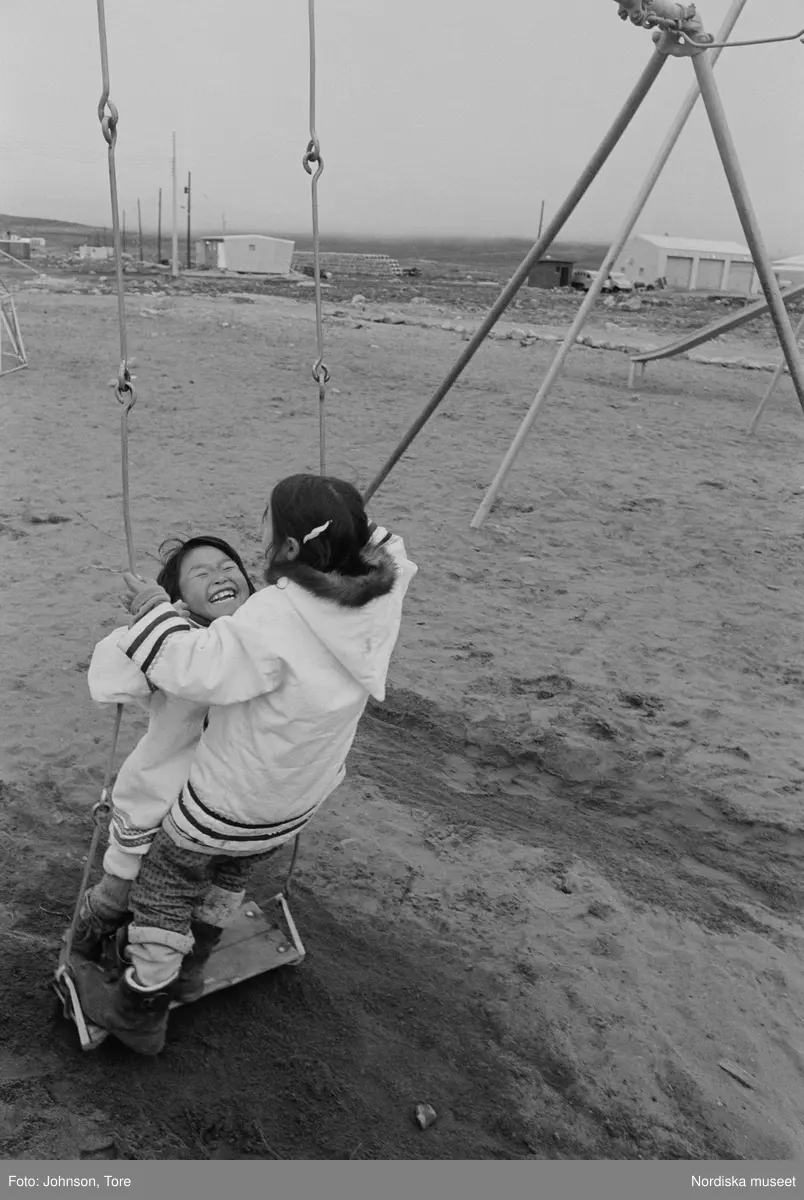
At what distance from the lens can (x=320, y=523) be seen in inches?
66.1

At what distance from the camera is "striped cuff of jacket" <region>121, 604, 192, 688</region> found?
64.8 inches

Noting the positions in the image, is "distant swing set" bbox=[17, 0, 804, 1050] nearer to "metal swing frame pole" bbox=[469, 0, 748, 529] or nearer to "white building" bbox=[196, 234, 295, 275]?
"metal swing frame pole" bbox=[469, 0, 748, 529]

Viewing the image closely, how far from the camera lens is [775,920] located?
2.81 metres

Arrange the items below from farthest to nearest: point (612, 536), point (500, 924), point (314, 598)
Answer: point (612, 536)
point (500, 924)
point (314, 598)

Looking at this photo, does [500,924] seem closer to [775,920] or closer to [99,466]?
[775,920]

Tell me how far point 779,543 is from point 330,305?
14.1 m

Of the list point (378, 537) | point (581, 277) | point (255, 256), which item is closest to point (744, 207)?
point (378, 537)

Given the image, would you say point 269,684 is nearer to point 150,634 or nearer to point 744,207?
point 150,634

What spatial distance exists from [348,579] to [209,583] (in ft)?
1.28

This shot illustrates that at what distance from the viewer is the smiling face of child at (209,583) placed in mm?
1970

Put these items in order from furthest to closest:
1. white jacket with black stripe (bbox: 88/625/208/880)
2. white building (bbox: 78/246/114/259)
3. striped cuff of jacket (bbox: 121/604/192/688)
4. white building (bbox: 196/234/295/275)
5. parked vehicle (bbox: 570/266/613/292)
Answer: white building (bbox: 78/246/114/259), parked vehicle (bbox: 570/266/613/292), white building (bbox: 196/234/295/275), white jacket with black stripe (bbox: 88/625/208/880), striped cuff of jacket (bbox: 121/604/192/688)

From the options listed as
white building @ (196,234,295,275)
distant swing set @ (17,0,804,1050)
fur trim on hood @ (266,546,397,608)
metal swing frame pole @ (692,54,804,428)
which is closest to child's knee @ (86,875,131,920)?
distant swing set @ (17,0,804,1050)

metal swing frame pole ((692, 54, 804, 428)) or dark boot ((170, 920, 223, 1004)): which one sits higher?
metal swing frame pole ((692, 54, 804, 428))

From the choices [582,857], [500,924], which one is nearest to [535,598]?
[582,857]
